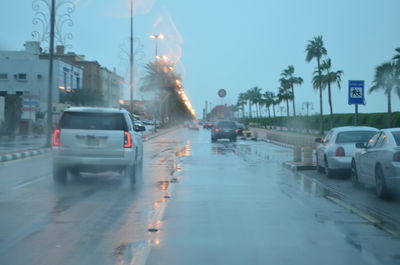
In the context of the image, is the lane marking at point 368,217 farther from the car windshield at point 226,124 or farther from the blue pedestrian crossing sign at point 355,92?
the car windshield at point 226,124

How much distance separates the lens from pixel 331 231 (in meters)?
8.16

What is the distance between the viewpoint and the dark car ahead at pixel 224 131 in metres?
43.2

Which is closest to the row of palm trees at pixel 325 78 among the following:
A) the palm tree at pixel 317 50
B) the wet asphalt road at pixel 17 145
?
the palm tree at pixel 317 50

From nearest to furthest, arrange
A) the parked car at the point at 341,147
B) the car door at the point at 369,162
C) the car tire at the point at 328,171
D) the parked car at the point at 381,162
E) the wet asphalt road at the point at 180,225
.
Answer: the wet asphalt road at the point at 180,225
the parked car at the point at 381,162
the car door at the point at 369,162
the parked car at the point at 341,147
the car tire at the point at 328,171

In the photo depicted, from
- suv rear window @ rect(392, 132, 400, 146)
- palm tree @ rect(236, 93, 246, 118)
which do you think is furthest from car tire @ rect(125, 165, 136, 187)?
palm tree @ rect(236, 93, 246, 118)

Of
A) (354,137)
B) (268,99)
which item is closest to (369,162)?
(354,137)

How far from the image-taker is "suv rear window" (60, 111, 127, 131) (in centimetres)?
1349

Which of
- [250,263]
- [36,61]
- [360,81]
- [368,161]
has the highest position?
[36,61]

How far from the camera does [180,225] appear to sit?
840 centimetres

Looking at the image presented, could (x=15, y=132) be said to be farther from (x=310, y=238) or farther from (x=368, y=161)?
(x=310, y=238)

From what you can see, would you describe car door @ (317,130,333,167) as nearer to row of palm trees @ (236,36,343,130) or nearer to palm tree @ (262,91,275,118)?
row of palm trees @ (236,36,343,130)

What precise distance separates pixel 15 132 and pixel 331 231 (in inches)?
1691

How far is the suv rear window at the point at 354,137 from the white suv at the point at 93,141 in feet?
20.7

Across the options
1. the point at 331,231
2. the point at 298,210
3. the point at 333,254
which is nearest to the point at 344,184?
the point at 298,210
